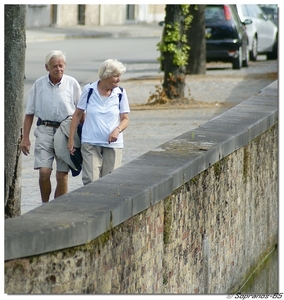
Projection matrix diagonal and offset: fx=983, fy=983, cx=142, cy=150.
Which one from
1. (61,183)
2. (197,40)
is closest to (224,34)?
A: (197,40)

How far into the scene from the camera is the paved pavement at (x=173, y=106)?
1130 cm

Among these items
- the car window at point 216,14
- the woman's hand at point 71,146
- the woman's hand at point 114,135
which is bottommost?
the woman's hand at point 71,146

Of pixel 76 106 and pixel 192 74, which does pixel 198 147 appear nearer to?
pixel 76 106

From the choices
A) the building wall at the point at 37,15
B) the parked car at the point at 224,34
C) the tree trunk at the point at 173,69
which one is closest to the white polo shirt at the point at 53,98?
the tree trunk at the point at 173,69

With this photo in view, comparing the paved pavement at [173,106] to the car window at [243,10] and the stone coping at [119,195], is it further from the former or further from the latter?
the stone coping at [119,195]

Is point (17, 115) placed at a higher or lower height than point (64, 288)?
higher

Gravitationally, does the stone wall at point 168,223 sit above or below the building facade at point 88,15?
below

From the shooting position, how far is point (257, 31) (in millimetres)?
28578

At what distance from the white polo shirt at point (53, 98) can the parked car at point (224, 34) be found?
17.3 metres

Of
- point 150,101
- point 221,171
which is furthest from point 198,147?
point 150,101

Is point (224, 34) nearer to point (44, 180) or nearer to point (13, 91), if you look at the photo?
point (44, 180)

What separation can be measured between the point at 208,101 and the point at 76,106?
35.4ft

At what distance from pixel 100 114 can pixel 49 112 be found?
0.47 meters

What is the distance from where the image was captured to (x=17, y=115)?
6.00 meters
